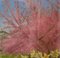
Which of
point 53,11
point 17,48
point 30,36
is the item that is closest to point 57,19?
point 53,11

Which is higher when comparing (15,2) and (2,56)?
(15,2)

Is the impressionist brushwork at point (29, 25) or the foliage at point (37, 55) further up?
the impressionist brushwork at point (29, 25)

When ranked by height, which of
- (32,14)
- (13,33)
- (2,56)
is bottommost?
(2,56)

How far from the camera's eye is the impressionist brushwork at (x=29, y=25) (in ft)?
9.03

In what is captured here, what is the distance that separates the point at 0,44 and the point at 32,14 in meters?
0.43

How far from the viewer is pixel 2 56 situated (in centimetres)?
273

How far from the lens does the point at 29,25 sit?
2773 mm

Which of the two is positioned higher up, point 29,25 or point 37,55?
point 29,25

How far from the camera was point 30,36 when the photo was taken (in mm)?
2789

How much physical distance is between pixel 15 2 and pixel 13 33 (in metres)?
0.30

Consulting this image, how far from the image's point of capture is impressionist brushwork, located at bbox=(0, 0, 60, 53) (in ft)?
9.03

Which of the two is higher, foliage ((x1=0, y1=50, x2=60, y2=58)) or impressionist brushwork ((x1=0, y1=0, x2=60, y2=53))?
impressionist brushwork ((x1=0, y1=0, x2=60, y2=53))

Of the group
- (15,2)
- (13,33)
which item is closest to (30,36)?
(13,33)

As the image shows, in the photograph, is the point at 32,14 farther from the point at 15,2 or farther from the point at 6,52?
the point at 6,52
